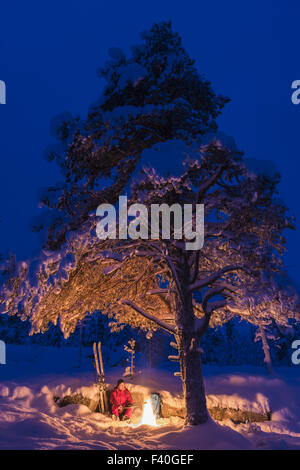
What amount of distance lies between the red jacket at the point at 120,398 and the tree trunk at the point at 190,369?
2.30 m

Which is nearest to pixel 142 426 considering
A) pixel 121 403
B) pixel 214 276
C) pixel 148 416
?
pixel 148 416

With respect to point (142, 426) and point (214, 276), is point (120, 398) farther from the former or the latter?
point (214, 276)

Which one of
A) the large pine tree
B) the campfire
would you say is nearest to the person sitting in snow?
the campfire

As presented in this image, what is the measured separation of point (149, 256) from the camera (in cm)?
973

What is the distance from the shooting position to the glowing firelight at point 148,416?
959 centimetres

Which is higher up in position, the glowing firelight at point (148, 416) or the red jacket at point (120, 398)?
the red jacket at point (120, 398)

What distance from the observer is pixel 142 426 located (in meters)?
8.89

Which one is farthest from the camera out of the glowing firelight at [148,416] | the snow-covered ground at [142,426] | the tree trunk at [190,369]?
the glowing firelight at [148,416]

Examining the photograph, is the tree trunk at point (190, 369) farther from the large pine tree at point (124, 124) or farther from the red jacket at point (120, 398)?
the large pine tree at point (124, 124)

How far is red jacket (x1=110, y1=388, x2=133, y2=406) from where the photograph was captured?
32.6ft

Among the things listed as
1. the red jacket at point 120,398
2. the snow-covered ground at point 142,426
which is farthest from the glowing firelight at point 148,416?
the red jacket at point 120,398

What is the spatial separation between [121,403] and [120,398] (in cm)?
14

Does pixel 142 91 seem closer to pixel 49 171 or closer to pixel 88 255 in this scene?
pixel 88 255
